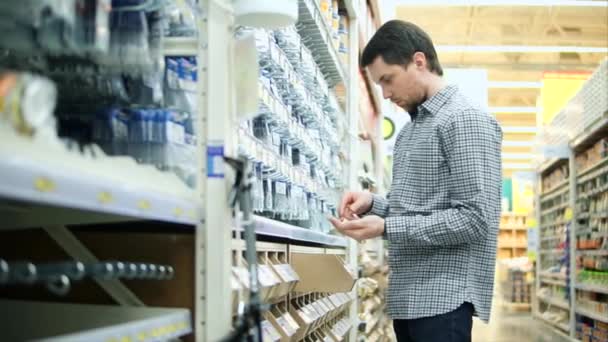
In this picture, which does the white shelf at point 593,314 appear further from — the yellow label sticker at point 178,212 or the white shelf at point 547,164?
the yellow label sticker at point 178,212

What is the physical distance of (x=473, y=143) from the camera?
236 cm

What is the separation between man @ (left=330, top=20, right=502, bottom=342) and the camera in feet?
7.71

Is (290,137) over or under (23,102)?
over

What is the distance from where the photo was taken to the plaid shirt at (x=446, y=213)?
7.67ft

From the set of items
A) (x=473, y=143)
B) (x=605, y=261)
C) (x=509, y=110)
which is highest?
(x=509, y=110)

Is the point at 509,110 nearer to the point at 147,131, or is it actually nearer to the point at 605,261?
the point at 605,261

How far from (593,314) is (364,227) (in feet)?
21.6

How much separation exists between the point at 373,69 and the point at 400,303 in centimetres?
82

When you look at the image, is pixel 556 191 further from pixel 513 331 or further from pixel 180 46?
pixel 180 46

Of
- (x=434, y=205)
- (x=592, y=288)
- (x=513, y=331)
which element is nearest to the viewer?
(x=434, y=205)

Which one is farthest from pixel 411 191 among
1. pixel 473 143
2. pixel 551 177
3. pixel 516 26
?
pixel 516 26

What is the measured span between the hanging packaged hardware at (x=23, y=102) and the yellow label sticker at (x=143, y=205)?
205 mm

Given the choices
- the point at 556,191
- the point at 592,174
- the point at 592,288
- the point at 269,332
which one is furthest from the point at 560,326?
the point at 269,332

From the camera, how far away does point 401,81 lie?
262cm
